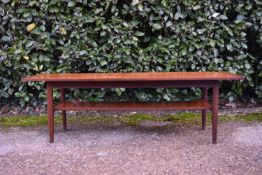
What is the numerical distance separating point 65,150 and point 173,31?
2.41 meters

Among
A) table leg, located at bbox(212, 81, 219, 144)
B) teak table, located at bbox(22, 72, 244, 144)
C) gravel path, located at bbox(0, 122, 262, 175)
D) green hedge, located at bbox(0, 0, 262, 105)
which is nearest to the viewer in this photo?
gravel path, located at bbox(0, 122, 262, 175)

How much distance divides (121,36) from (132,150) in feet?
6.49

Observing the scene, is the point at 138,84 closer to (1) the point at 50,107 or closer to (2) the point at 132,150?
(2) the point at 132,150

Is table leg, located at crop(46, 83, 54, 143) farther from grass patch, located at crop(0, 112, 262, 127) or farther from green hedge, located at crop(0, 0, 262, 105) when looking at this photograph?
green hedge, located at crop(0, 0, 262, 105)

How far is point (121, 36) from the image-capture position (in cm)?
566

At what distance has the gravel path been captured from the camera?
146 inches

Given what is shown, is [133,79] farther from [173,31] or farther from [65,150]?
[173,31]

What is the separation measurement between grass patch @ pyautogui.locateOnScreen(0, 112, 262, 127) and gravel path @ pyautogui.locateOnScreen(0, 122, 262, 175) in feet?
0.77

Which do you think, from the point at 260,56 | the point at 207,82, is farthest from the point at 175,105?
the point at 260,56

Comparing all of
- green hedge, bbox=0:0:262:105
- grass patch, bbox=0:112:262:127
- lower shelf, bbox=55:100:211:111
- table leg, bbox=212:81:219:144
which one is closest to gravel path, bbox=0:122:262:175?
table leg, bbox=212:81:219:144

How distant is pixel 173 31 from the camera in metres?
5.73

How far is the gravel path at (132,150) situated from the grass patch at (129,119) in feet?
0.77

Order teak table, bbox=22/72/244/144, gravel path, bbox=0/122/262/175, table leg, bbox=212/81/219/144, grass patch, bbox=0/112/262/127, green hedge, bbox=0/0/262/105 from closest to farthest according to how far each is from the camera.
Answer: gravel path, bbox=0/122/262/175 < teak table, bbox=22/72/244/144 < table leg, bbox=212/81/219/144 < grass patch, bbox=0/112/262/127 < green hedge, bbox=0/0/262/105

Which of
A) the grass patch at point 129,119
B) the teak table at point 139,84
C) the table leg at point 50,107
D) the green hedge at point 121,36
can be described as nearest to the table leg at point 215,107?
the teak table at point 139,84
